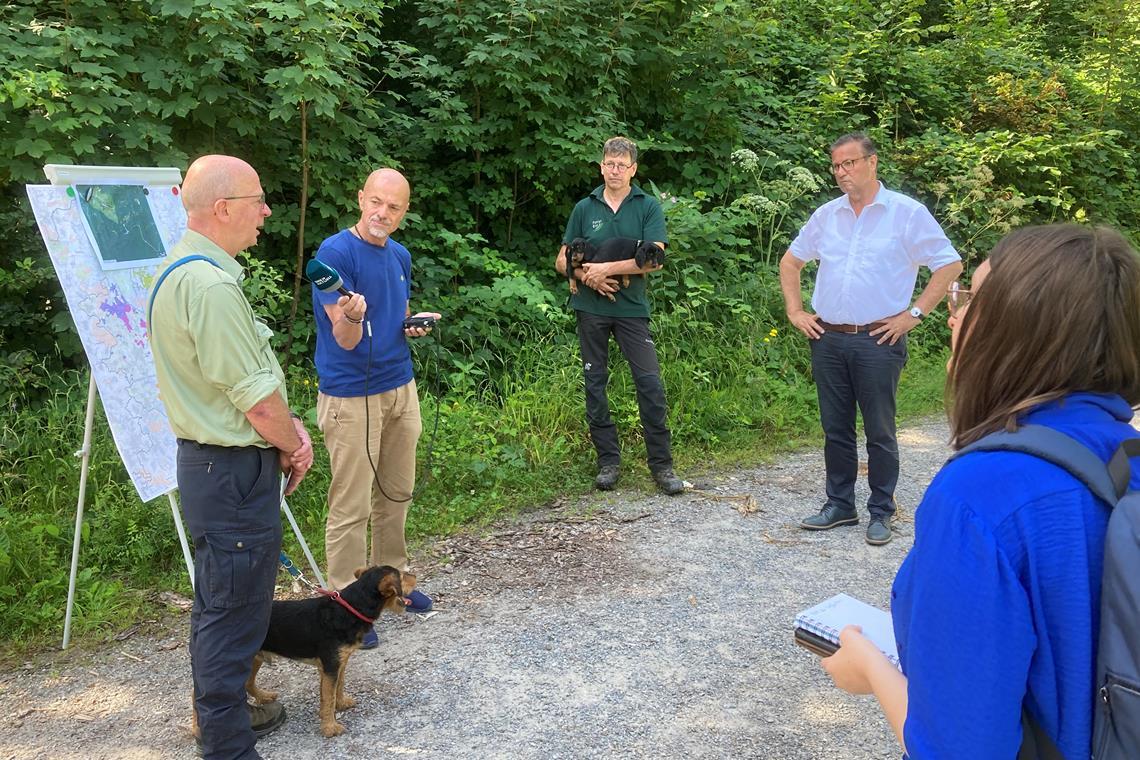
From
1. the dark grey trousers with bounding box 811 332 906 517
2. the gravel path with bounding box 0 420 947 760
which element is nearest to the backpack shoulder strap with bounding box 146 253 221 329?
the gravel path with bounding box 0 420 947 760

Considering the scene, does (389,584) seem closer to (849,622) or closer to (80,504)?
(80,504)

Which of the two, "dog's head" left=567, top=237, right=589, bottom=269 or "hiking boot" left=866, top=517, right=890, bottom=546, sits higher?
"dog's head" left=567, top=237, right=589, bottom=269

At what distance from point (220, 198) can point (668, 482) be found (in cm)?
371

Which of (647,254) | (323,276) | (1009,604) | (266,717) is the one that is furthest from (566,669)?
(647,254)

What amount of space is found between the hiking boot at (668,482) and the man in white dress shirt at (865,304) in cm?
92

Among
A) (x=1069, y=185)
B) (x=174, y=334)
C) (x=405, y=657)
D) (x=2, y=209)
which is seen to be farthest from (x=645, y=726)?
(x=1069, y=185)

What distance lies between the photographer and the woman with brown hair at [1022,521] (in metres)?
1.09

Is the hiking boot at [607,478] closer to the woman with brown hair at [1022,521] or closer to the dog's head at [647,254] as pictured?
the dog's head at [647,254]

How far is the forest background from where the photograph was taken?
16.2 ft

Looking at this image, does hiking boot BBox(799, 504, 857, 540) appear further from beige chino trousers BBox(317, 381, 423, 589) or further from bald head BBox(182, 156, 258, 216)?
bald head BBox(182, 156, 258, 216)

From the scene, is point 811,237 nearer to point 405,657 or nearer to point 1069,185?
point 405,657

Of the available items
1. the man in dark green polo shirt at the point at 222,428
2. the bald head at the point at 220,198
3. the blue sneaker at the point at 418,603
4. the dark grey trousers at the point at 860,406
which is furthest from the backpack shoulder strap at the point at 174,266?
the dark grey trousers at the point at 860,406

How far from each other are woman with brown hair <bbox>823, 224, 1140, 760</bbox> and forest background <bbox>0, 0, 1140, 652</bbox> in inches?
156

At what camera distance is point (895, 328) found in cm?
467
